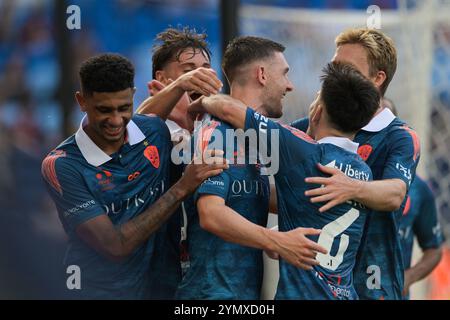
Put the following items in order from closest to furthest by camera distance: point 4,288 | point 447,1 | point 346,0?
point 4,288 < point 447,1 < point 346,0

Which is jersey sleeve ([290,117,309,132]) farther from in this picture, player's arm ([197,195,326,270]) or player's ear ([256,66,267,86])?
player's arm ([197,195,326,270])

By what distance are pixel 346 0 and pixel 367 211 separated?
6808mm

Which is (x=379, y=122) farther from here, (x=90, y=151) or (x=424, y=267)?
(x=424, y=267)

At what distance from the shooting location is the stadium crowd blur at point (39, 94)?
679 centimetres

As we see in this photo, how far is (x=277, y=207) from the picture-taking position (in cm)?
429

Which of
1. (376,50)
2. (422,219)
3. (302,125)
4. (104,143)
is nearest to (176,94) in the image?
(104,143)

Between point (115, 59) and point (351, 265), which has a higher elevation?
point (115, 59)

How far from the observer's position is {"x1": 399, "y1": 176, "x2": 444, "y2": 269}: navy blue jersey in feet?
22.3

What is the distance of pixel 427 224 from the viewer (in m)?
6.87

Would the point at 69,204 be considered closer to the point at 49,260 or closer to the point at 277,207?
the point at 277,207

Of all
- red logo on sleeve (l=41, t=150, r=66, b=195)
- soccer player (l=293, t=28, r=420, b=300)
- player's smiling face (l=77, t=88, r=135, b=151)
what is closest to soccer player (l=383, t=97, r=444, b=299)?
soccer player (l=293, t=28, r=420, b=300)

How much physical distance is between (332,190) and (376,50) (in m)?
1.17

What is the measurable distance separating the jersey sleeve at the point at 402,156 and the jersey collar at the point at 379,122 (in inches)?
2.9
